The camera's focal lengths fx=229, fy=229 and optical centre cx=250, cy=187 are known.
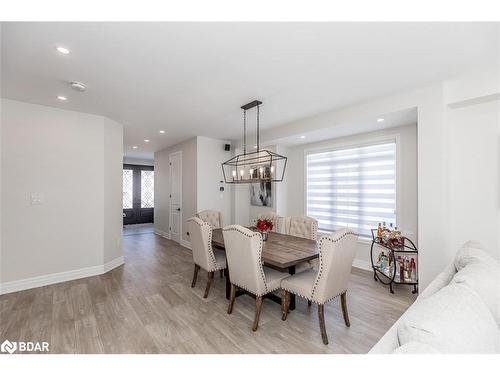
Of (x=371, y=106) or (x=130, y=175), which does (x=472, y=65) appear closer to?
(x=371, y=106)

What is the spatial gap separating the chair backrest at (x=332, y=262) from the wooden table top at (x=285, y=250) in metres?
0.30

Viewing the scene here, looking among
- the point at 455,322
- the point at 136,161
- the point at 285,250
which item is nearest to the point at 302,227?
the point at 285,250

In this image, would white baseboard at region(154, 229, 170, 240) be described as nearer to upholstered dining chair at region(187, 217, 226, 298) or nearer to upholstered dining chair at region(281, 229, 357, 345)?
upholstered dining chair at region(187, 217, 226, 298)

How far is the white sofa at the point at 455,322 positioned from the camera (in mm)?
839

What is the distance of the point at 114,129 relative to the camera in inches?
157

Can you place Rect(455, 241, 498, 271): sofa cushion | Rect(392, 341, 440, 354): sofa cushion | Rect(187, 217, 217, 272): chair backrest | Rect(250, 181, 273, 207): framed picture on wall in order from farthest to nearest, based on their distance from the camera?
Rect(250, 181, 273, 207): framed picture on wall, Rect(187, 217, 217, 272): chair backrest, Rect(455, 241, 498, 271): sofa cushion, Rect(392, 341, 440, 354): sofa cushion

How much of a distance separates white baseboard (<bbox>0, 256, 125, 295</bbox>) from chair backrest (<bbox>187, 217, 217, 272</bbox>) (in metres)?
1.91

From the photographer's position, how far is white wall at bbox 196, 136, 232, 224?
505 cm

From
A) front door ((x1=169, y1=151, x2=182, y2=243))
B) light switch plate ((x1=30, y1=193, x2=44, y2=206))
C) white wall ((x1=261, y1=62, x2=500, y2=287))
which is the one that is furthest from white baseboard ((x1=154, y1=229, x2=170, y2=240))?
white wall ((x1=261, y1=62, x2=500, y2=287))

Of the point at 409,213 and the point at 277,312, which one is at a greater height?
the point at 409,213

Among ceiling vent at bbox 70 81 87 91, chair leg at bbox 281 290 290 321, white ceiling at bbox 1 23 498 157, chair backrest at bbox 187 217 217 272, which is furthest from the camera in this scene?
chair backrest at bbox 187 217 217 272

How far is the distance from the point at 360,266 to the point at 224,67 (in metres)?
3.73

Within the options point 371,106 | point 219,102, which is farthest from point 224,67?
point 371,106

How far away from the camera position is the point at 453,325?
91 cm
